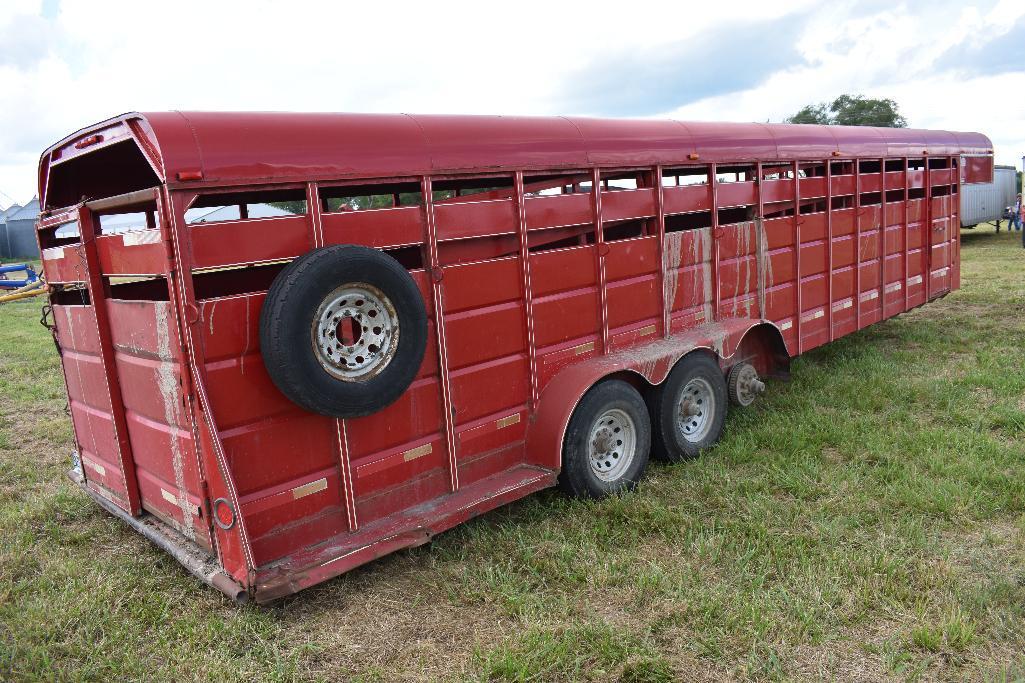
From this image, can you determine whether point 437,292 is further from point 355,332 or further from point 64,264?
point 64,264

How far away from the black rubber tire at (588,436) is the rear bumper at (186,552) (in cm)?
203

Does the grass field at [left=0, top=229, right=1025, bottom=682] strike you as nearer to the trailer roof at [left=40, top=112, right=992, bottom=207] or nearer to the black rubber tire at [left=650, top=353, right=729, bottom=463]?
the black rubber tire at [left=650, top=353, right=729, bottom=463]

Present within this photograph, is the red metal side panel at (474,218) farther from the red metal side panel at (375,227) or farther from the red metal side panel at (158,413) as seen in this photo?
the red metal side panel at (158,413)

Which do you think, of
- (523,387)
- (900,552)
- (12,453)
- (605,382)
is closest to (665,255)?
(605,382)

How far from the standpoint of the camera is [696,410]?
18.3 ft

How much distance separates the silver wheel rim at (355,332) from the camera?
352 cm

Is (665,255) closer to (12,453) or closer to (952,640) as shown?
(952,640)

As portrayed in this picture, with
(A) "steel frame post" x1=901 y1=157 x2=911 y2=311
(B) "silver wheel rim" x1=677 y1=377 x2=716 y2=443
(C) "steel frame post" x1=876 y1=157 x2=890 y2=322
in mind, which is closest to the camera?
(B) "silver wheel rim" x1=677 y1=377 x2=716 y2=443

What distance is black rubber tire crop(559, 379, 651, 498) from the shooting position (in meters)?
4.64

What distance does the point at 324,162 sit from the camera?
3629 millimetres

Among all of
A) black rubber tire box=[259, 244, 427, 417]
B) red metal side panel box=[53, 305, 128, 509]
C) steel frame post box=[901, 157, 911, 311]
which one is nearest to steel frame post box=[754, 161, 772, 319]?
steel frame post box=[901, 157, 911, 311]

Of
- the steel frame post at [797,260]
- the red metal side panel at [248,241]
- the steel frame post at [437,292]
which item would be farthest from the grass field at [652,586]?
the red metal side panel at [248,241]

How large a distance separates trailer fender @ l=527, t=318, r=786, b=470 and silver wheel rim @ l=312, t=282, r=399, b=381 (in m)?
1.21

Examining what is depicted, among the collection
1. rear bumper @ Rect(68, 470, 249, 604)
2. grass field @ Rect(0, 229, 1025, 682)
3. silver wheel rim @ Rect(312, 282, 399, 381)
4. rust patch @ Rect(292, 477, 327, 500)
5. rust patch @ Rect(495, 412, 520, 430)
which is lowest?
grass field @ Rect(0, 229, 1025, 682)
